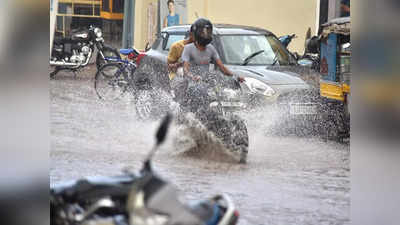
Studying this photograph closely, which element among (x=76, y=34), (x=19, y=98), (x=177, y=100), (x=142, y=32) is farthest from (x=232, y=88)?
(x=19, y=98)

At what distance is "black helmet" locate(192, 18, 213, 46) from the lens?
4.98 m

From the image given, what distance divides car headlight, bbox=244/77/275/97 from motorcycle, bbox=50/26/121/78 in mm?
928

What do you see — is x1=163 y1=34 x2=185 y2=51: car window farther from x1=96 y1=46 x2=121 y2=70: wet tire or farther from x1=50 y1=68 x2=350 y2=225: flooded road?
x1=50 y1=68 x2=350 y2=225: flooded road

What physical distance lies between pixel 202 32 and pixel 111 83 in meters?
0.74

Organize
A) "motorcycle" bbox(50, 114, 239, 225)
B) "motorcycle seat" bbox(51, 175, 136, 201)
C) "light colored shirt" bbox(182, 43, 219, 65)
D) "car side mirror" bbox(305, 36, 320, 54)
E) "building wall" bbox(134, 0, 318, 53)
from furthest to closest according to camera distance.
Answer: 1. "car side mirror" bbox(305, 36, 320, 54)
2. "building wall" bbox(134, 0, 318, 53)
3. "light colored shirt" bbox(182, 43, 219, 65)
4. "motorcycle seat" bbox(51, 175, 136, 201)
5. "motorcycle" bbox(50, 114, 239, 225)

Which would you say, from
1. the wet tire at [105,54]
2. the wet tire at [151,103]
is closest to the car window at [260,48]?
the wet tire at [151,103]

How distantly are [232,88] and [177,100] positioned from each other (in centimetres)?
40

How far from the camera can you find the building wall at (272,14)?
17.2 feet

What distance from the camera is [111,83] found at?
523cm

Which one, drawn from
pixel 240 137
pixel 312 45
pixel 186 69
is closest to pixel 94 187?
pixel 186 69

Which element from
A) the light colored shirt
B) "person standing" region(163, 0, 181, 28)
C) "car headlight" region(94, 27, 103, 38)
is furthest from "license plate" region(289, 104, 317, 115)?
"car headlight" region(94, 27, 103, 38)

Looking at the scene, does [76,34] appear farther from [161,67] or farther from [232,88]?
[232,88]

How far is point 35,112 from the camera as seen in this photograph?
4578 mm

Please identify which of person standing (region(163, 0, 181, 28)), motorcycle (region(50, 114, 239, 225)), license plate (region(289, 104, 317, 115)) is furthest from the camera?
license plate (region(289, 104, 317, 115))
